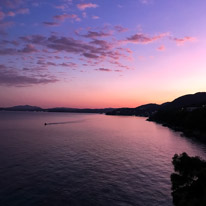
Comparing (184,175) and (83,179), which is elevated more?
(184,175)

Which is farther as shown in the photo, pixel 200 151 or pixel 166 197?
pixel 200 151

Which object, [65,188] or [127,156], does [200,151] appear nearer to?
[127,156]

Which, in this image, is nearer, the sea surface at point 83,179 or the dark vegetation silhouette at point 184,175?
the dark vegetation silhouette at point 184,175

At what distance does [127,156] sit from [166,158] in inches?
584

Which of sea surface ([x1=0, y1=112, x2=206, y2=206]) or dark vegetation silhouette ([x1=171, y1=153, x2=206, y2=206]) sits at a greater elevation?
dark vegetation silhouette ([x1=171, y1=153, x2=206, y2=206])

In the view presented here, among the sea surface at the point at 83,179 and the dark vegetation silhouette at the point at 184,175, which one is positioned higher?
the dark vegetation silhouette at the point at 184,175

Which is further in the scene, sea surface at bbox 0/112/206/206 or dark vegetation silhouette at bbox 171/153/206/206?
sea surface at bbox 0/112/206/206

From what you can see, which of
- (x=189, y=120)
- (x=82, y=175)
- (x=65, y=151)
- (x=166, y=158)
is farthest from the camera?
(x=189, y=120)

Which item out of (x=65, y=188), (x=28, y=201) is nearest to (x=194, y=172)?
(x=65, y=188)

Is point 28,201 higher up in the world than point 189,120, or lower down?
lower down

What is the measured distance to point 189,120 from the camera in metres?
134

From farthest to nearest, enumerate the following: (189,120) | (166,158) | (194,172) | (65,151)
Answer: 1. (189,120)
2. (65,151)
3. (166,158)
4. (194,172)

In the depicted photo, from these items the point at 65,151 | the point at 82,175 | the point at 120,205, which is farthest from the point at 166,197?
the point at 65,151

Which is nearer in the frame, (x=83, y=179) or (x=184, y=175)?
(x=184, y=175)
